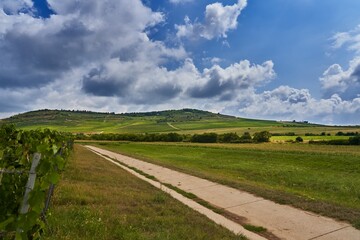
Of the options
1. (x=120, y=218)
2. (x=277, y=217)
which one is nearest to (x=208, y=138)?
(x=277, y=217)

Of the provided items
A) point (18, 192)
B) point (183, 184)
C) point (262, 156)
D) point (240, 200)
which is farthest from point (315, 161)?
point (18, 192)

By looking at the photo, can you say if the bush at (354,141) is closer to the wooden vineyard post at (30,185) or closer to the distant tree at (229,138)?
the distant tree at (229,138)

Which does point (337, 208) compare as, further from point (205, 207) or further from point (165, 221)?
point (165, 221)

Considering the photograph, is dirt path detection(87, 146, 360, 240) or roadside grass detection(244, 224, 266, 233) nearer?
dirt path detection(87, 146, 360, 240)

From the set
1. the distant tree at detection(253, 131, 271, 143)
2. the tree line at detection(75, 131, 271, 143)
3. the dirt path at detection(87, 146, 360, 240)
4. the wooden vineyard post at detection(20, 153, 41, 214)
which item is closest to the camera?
the wooden vineyard post at detection(20, 153, 41, 214)

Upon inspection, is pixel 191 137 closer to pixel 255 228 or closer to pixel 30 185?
pixel 255 228

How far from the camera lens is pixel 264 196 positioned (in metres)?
16.6

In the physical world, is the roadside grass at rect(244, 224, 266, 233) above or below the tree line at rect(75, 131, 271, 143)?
below

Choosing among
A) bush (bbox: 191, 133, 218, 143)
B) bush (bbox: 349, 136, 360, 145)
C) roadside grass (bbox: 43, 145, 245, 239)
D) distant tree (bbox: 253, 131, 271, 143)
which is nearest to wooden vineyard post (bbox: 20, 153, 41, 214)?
roadside grass (bbox: 43, 145, 245, 239)

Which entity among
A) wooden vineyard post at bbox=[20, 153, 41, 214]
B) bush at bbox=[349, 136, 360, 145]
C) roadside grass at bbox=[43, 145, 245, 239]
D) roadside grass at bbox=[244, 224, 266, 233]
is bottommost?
roadside grass at bbox=[244, 224, 266, 233]

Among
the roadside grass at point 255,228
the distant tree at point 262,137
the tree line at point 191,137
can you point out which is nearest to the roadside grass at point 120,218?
the roadside grass at point 255,228

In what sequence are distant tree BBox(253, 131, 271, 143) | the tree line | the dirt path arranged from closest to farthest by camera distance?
the dirt path → distant tree BBox(253, 131, 271, 143) → the tree line

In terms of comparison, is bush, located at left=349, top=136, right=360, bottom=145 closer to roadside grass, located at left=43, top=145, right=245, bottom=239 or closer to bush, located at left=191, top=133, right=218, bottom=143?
bush, located at left=191, top=133, right=218, bottom=143

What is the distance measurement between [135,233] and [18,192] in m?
3.25
